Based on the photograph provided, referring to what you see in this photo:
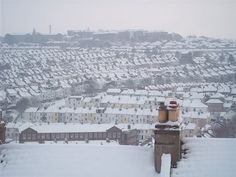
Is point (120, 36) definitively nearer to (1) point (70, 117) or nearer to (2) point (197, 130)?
(1) point (70, 117)

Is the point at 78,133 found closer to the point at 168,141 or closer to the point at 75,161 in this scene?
the point at 75,161

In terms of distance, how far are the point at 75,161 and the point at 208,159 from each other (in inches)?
36.4

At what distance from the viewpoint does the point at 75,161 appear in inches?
114

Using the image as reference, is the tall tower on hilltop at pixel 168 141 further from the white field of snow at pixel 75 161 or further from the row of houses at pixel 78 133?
the row of houses at pixel 78 133

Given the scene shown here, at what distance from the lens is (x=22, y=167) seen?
2.91 metres

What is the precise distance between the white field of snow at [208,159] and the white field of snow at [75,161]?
216mm

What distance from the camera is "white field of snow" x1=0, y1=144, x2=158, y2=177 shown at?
2.80 meters

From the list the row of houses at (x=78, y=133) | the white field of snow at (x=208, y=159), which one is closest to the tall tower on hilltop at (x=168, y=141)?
the white field of snow at (x=208, y=159)

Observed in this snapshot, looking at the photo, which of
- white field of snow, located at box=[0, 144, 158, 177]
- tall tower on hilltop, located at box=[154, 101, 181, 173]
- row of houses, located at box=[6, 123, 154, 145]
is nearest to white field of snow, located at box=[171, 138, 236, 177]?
tall tower on hilltop, located at box=[154, 101, 181, 173]

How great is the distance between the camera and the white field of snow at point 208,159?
266 centimetres

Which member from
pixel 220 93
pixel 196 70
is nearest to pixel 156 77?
pixel 196 70

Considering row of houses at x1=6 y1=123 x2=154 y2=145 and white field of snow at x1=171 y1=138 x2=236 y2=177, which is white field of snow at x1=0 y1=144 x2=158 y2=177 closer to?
white field of snow at x1=171 y1=138 x2=236 y2=177

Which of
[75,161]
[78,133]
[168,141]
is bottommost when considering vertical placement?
[78,133]

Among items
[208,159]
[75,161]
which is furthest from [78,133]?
[208,159]
